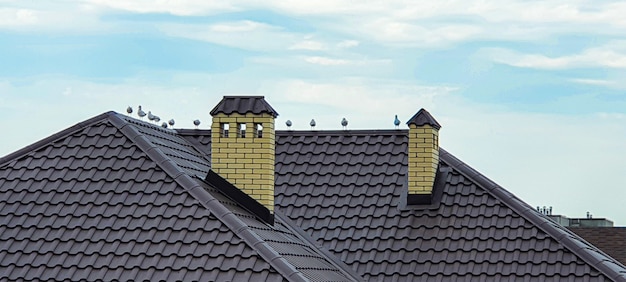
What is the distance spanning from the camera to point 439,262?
18.2 metres

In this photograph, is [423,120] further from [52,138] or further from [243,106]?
[52,138]

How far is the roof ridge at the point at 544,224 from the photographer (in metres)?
17.8

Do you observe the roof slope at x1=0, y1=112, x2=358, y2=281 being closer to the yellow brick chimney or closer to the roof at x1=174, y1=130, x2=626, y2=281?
the yellow brick chimney

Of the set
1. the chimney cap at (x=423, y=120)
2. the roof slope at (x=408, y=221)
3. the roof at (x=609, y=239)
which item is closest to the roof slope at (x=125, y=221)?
the roof slope at (x=408, y=221)

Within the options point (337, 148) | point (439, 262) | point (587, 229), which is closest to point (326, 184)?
point (337, 148)

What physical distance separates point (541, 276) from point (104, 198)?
6.10 meters

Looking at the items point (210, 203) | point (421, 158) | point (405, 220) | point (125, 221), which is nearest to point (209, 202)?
point (210, 203)

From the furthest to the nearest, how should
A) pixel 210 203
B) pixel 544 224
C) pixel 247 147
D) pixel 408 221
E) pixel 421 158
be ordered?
pixel 421 158 < pixel 408 221 < pixel 544 224 < pixel 247 147 < pixel 210 203

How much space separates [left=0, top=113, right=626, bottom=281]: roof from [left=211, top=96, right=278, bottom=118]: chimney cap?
91cm

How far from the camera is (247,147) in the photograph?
17703 mm

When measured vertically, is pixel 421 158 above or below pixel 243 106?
below

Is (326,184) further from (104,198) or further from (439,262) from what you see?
(104,198)

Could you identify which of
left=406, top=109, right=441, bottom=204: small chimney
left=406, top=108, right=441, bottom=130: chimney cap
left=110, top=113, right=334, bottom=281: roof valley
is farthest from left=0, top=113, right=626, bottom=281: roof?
left=406, top=108, right=441, bottom=130: chimney cap

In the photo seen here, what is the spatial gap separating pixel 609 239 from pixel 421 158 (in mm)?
10825
